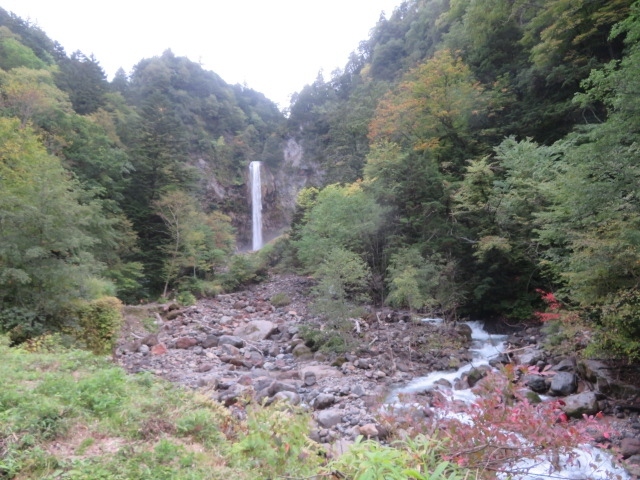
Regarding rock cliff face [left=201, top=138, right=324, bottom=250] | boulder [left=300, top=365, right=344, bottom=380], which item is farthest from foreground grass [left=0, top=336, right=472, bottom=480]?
rock cliff face [left=201, top=138, right=324, bottom=250]

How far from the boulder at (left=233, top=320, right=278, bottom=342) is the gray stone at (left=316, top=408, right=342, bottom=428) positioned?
→ 22.6 ft

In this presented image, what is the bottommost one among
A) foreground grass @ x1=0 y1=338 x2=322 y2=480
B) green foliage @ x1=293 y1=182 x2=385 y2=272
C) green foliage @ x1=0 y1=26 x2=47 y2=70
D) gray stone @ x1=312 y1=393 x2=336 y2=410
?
gray stone @ x1=312 y1=393 x2=336 y2=410

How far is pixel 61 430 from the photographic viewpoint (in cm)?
335

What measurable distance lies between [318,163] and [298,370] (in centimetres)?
3212

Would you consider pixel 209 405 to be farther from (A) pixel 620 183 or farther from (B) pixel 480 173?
(B) pixel 480 173

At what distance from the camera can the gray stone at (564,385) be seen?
764 centimetres

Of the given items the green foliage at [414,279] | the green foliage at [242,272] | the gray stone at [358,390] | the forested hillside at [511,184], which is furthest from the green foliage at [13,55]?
the gray stone at [358,390]

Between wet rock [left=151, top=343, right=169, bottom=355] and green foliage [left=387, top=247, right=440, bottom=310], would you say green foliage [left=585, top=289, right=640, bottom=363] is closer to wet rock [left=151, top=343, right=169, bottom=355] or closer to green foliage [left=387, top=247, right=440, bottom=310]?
green foliage [left=387, top=247, right=440, bottom=310]

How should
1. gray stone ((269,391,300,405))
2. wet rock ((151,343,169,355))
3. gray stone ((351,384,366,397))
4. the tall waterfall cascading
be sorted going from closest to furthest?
gray stone ((269,391,300,405))
gray stone ((351,384,366,397))
wet rock ((151,343,169,355))
the tall waterfall cascading

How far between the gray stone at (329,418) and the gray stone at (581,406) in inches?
157

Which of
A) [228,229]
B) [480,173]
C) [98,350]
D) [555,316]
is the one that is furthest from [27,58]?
[555,316]

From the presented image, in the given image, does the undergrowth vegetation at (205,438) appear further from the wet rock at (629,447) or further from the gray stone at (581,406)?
the gray stone at (581,406)

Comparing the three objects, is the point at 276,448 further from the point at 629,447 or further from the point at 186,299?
the point at 186,299

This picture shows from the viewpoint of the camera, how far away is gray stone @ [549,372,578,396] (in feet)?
25.1
